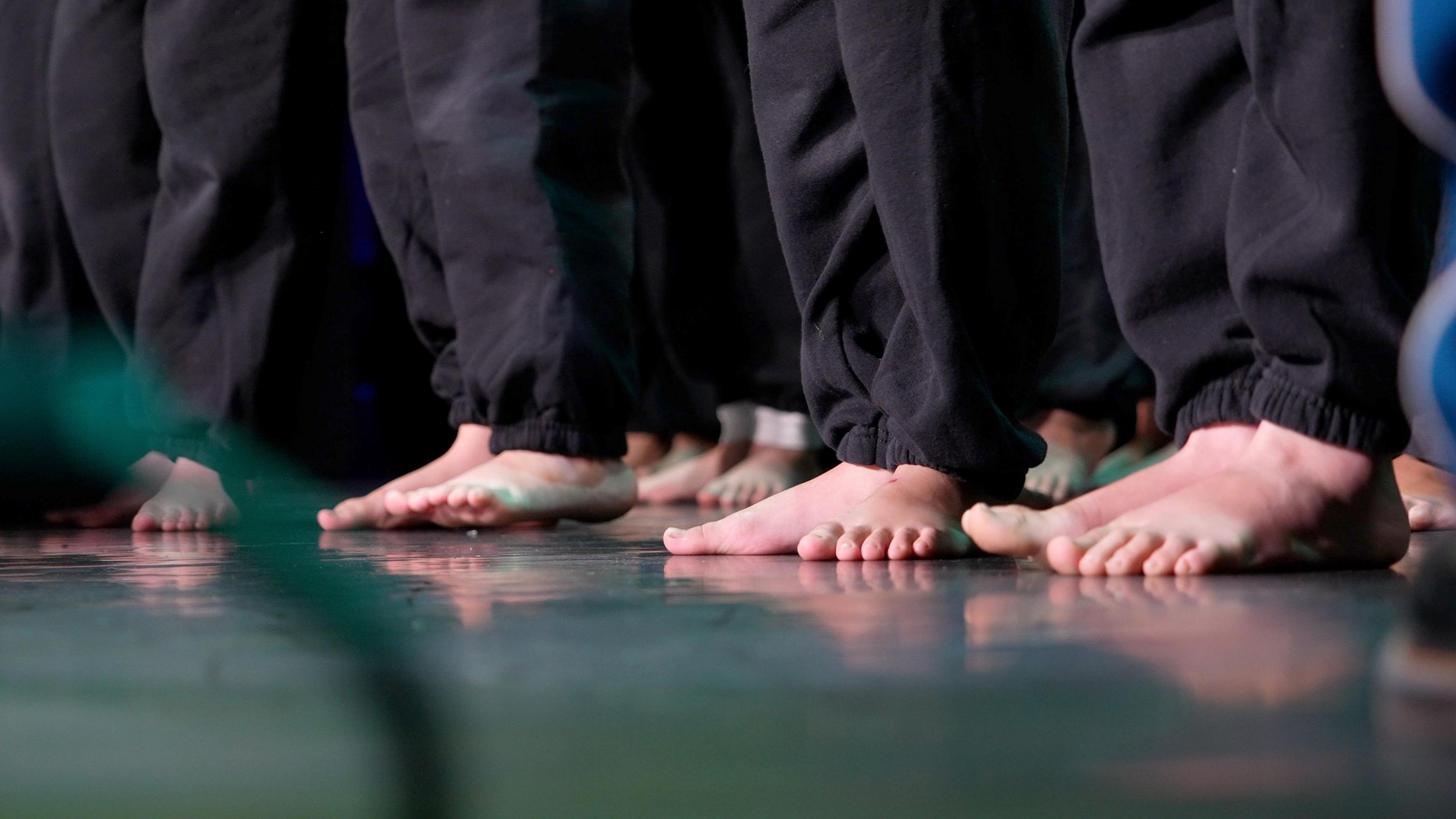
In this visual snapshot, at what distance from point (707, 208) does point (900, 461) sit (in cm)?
131

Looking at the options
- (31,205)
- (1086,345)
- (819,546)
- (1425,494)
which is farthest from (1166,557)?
(31,205)

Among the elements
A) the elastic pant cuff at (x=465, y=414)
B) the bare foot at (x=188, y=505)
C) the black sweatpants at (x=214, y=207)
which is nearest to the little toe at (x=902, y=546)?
the elastic pant cuff at (x=465, y=414)

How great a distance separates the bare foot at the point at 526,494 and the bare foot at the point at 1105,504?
616 millimetres

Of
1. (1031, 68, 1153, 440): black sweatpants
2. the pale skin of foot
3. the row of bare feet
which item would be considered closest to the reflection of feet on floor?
(1031, 68, 1153, 440): black sweatpants

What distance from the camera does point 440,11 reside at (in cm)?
153

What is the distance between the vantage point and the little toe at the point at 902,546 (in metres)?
0.91

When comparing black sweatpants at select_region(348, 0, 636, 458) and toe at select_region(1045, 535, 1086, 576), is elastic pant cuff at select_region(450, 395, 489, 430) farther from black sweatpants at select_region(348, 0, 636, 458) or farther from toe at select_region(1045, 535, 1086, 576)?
toe at select_region(1045, 535, 1086, 576)

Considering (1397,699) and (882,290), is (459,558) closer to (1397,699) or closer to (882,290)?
(882,290)

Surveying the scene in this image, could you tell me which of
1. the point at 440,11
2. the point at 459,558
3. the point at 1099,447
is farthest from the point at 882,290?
the point at 1099,447

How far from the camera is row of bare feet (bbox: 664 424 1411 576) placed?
77 centimetres

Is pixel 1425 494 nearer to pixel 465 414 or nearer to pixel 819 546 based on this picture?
pixel 819 546

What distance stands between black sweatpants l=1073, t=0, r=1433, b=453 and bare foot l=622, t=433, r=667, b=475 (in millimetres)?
1649

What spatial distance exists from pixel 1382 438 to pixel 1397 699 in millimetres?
483

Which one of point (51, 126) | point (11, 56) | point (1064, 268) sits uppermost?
point (11, 56)
